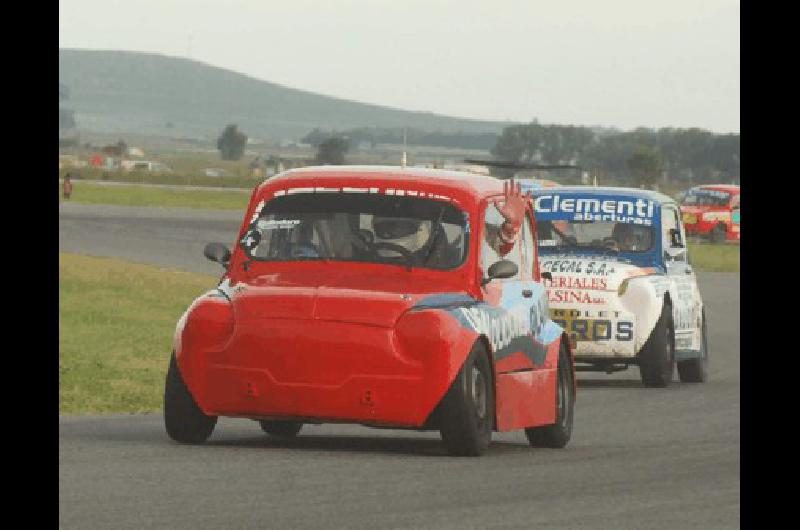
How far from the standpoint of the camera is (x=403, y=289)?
13.5 meters

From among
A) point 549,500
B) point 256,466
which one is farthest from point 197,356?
point 549,500

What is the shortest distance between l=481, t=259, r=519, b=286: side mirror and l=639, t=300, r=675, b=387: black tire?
8.70 metres

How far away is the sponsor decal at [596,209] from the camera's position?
Result: 23328 mm

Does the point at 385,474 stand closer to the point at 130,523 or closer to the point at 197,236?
the point at 130,523

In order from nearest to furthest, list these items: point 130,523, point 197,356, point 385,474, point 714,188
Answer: point 130,523 → point 385,474 → point 197,356 → point 714,188

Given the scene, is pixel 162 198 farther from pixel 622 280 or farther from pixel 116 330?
pixel 622 280

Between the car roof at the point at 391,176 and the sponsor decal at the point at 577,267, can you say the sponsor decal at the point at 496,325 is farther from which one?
the sponsor decal at the point at 577,267

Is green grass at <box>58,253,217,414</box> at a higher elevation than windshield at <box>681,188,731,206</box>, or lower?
lower

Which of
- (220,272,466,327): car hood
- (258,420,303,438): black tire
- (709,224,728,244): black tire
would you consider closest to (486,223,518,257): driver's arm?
(220,272,466,327): car hood

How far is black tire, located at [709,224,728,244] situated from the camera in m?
70.3

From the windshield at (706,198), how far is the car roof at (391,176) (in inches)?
2192

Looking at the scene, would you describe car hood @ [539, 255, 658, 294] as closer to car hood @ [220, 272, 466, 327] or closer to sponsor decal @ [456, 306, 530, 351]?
sponsor decal @ [456, 306, 530, 351]

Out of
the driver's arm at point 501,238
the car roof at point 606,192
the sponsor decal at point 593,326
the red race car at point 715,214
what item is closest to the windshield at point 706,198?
the red race car at point 715,214
